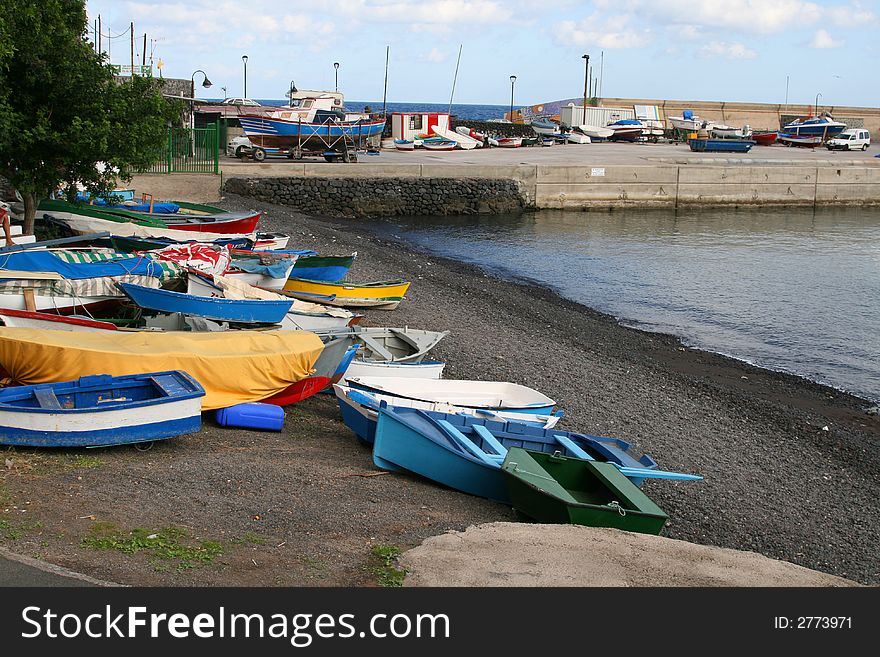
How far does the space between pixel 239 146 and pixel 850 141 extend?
47323mm

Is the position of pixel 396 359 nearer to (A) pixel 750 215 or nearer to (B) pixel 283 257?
(B) pixel 283 257

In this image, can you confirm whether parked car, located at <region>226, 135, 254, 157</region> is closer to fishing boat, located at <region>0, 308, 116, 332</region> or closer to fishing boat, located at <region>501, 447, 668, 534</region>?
fishing boat, located at <region>0, 308, 116, 332</region>

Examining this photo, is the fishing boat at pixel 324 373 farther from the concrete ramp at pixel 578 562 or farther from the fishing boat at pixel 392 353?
the concrete ramp at pixel 578 562

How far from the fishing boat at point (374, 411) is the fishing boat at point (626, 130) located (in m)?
60.7

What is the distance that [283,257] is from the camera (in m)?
18.2

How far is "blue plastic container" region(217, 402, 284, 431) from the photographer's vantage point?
11.1 meters

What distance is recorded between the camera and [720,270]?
30.5m

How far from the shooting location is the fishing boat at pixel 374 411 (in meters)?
10.9

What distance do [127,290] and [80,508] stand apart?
7337 mm

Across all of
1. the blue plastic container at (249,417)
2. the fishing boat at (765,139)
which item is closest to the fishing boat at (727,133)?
the fishing boat at (765,139)

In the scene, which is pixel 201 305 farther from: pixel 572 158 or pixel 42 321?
pixel 572 158

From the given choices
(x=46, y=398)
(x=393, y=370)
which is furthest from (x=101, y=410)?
(x=393, y=370)
